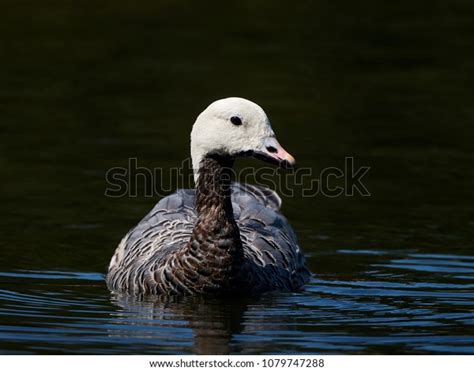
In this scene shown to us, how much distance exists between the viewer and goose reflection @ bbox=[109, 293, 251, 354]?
1053 centimetres

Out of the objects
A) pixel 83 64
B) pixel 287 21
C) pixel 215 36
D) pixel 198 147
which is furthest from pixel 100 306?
pixel 287 21

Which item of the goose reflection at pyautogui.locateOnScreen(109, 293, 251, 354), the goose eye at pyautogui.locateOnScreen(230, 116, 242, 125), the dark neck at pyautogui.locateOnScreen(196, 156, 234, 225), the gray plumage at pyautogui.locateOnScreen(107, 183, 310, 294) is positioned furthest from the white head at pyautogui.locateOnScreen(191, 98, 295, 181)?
the goose reflection at pyautogui.locateOnScreen(109, 293, 251, 354)

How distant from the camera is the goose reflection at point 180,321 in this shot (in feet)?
34.6

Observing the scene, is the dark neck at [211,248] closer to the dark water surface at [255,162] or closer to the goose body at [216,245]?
the goose body at [216,245]

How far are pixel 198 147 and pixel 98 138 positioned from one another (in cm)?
754

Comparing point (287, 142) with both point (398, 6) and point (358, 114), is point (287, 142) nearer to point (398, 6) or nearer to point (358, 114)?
point (358, 114)

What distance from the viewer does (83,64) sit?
2372 centimetres

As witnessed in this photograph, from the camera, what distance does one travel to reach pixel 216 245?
1198cm

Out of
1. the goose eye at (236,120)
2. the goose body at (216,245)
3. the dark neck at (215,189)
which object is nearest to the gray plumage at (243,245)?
the goose body at (216,245)

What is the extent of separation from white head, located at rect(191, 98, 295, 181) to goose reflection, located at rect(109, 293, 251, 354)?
1552 millimetres

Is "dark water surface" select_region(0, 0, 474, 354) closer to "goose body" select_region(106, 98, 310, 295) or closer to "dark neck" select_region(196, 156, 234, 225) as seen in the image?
"goose body" select_region(106, 98, 310, 295)

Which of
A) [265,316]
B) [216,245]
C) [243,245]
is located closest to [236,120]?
[216,245]

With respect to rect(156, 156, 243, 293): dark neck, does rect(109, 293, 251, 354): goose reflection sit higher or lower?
lower

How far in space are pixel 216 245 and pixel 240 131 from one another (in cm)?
122
